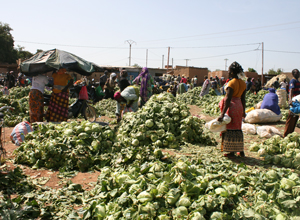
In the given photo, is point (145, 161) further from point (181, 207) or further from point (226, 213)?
point (226, 213)

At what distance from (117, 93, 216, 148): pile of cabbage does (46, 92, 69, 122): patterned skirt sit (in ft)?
7.28

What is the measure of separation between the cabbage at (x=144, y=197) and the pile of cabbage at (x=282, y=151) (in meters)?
2.85

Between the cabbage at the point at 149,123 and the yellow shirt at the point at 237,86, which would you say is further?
the cabbage at the point at 149,123

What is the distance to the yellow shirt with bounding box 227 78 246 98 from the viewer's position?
14.8 feet

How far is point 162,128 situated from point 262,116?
491cm

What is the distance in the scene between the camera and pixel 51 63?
6.26 m

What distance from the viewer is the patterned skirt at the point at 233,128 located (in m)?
4.61

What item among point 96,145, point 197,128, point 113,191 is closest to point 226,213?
point 113,191

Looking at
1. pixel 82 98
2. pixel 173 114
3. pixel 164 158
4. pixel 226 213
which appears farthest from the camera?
pixel 82 98

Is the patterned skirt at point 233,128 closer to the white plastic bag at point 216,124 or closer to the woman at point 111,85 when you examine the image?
the white plastic bag at point 216,124

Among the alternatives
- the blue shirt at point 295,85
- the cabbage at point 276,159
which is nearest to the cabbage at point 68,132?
the cabbage at point 276,159

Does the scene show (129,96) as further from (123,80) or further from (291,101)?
(291,101)

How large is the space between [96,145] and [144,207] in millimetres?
2178

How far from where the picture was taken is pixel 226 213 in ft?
7.65
